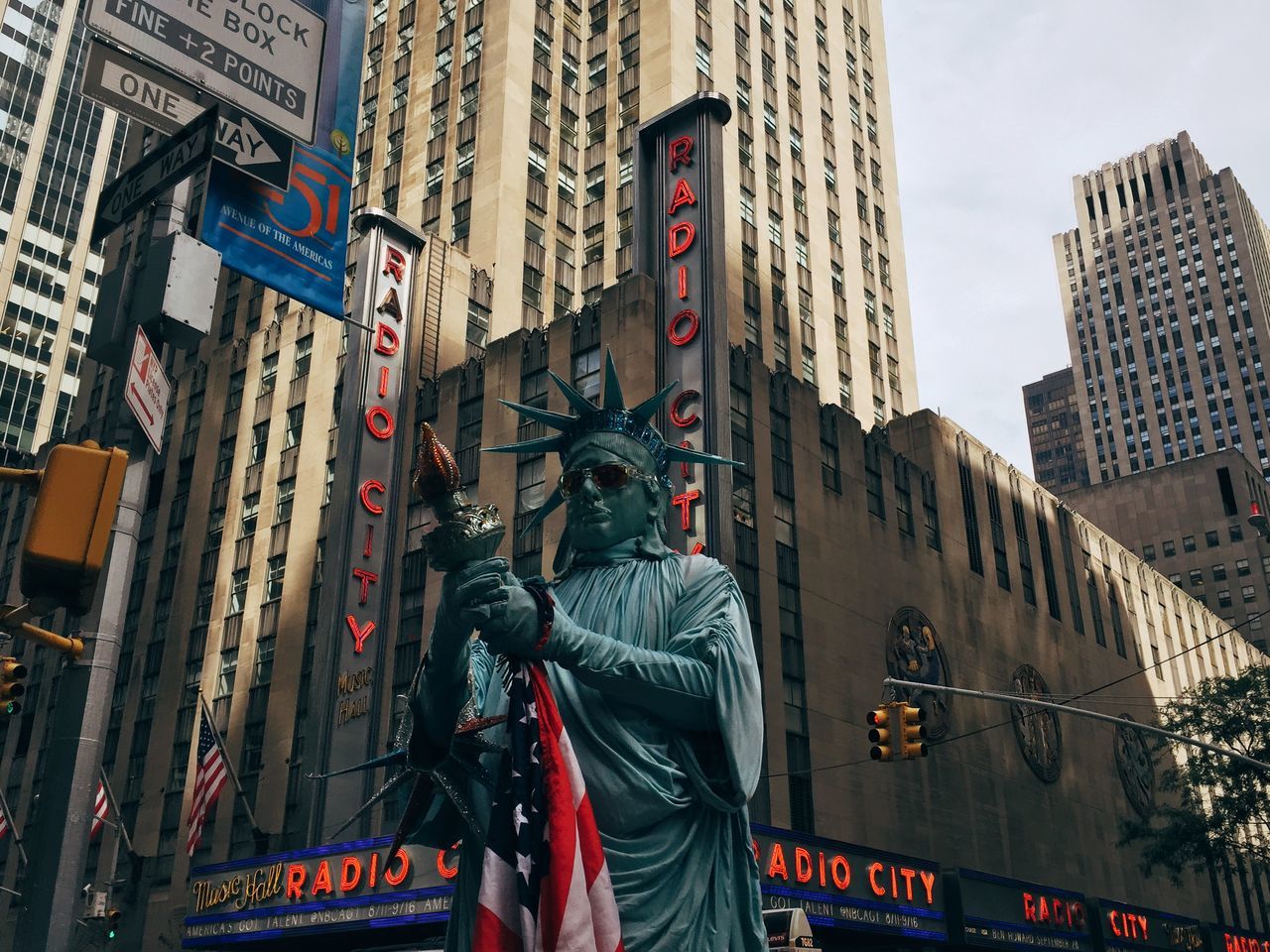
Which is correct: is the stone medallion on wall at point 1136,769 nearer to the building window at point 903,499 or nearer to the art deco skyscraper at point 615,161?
the building window at point 903,499

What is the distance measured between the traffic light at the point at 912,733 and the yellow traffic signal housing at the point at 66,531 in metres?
16.9

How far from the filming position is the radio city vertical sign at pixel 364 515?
A: 41.2 metres

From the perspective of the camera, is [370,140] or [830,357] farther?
[370,140]

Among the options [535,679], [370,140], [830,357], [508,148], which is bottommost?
[535,679]

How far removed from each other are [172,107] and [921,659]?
42.0 m

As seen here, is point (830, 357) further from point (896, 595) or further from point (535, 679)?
point (535, 679)

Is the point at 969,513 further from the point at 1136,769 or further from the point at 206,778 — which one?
the point at 206,778

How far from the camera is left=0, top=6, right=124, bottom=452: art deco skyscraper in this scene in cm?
11825

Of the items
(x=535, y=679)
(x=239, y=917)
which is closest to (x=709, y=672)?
(x=535, y=679)

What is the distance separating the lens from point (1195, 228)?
16012 centimetres

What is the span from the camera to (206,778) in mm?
35219

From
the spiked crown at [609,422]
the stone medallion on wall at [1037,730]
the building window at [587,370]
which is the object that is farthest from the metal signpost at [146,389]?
the stone medallion on wall at [1037,730]

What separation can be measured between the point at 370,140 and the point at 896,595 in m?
42.0

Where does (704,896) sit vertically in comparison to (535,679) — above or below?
below
